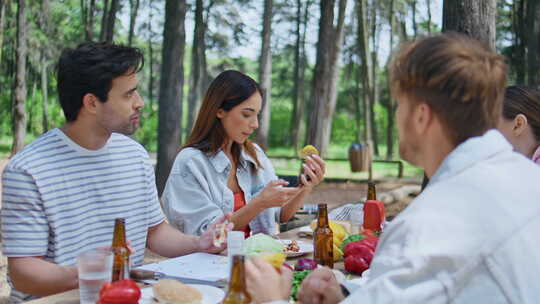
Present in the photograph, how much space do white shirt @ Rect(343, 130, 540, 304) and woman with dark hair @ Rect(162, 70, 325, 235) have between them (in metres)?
2.03

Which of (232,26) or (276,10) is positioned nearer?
(232,26)

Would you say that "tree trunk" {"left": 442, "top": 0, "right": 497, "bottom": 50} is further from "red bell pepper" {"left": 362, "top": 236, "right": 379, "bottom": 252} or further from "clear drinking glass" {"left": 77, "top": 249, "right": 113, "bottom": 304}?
"clear drinking glass" {"left": 77, "top": 249, "right": 113, "bottom": 304}

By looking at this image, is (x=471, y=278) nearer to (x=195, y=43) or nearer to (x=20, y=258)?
(x=20, y=258)

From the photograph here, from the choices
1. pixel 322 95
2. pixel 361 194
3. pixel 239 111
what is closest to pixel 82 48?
pixel 239 111

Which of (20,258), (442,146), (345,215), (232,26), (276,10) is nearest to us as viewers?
(442,146)

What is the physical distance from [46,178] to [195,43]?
74.1 ft

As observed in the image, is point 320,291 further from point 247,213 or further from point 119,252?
point 247,213

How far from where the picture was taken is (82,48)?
113 inches

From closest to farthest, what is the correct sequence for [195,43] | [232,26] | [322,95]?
[322,95]
[195,43]
[232,26]

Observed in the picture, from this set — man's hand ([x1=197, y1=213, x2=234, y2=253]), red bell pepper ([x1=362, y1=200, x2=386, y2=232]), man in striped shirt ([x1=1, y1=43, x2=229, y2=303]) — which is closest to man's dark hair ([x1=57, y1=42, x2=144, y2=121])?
man in striped shirt ([x1=1, y1=43, x2=229, y2=303])

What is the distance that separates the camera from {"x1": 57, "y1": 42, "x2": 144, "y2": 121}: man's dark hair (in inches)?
113

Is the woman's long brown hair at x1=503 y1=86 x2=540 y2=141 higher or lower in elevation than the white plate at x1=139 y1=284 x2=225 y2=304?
higher

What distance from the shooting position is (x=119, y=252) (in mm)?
2188

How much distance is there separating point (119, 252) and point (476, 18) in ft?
12.7
